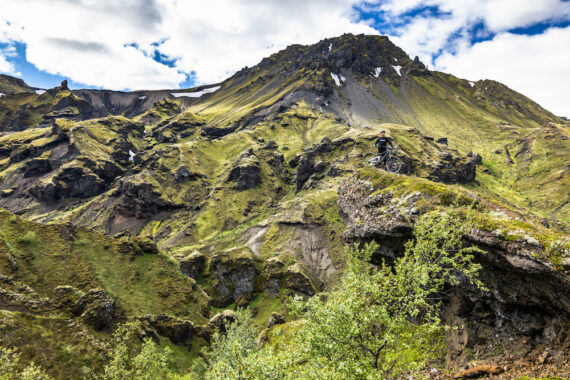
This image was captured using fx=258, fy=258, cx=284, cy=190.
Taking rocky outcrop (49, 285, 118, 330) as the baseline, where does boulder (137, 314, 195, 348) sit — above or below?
below

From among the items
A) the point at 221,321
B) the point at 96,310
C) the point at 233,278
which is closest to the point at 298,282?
the point at 233,278

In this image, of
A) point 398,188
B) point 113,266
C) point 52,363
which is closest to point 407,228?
point 398,188

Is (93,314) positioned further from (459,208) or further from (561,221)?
(561,221)

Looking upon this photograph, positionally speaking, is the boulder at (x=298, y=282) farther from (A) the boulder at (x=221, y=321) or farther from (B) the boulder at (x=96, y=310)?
(B) the boulder at (x=96, y=310)

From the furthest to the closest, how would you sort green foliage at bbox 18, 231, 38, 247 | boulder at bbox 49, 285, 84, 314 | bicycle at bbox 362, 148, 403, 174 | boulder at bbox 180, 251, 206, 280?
boulder at bbox 180, 251, 206, 280 → green foliage at bbox 18, 231, 38, 247 → boulder at bbox 49, 285, 84, 314 → bicycle at bbox 362, 148, 403, 174

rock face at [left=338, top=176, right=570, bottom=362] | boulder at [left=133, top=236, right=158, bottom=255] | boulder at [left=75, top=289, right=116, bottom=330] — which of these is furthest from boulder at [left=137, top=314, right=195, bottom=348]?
rock face at [left=338, top=176, right=570, bottom=362]

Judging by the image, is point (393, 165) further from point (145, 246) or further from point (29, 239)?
point (29, 239)

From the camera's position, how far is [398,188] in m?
32.0

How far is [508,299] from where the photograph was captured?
1994 cm

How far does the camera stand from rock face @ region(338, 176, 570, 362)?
16.6m

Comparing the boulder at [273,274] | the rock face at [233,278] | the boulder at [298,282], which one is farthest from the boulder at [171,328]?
the rock face at [233,278]

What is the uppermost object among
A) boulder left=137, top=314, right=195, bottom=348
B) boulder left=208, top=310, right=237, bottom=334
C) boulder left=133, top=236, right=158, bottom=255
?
boulder left=133, top=236, right=158, bottom=255

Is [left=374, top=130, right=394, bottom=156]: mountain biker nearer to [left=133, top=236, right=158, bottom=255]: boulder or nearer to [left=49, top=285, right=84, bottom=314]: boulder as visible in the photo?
[left=49, top=285, right=84, bottom=314]: boulder

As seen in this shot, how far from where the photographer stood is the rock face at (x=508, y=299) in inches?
653
